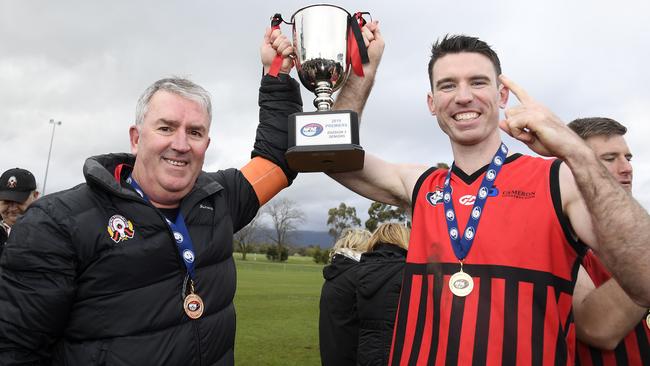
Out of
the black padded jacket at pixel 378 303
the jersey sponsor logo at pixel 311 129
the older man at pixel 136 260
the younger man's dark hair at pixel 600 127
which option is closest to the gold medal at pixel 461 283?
the jersey sponsor logo at pixel 311 129

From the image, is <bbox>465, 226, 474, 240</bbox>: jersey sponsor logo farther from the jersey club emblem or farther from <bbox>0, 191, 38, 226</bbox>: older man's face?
<bbox>0, 191, 38, 226</bbox>: older man's face

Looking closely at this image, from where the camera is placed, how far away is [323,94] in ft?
8.87

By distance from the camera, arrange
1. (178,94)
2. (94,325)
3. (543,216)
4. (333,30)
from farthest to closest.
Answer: (333,30)
(178,94)
(543,216)
(94,325)

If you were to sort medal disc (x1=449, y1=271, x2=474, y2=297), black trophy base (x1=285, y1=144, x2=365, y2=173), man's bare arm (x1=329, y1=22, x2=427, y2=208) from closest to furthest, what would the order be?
1. medal disc (x1=449, y1=271, x2=474, y2=297)
2. black trophy base (x1=285, y1=144, x2=365, y2=173)
3. man's bare arm (x1=329, y1=22, x2=427, y2=208)

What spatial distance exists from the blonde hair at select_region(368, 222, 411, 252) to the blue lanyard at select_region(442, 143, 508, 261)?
65.3 inches

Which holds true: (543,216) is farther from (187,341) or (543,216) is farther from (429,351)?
(187,341)

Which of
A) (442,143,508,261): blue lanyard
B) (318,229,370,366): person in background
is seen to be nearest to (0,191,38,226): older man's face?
(318,229,370,366): person in background

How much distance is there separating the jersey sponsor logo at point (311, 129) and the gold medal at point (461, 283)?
36.4 inches

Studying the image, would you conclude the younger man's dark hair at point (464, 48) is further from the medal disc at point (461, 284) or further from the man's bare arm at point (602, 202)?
the medal disc at point (461, 284)

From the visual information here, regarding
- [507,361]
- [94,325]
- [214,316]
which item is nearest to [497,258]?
[507,361]

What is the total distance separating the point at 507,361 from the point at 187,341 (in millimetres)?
1326

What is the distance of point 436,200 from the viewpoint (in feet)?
7.98

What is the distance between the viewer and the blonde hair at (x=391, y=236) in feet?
Result: 13.2

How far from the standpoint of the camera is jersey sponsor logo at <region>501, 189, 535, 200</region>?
216 centimetres
